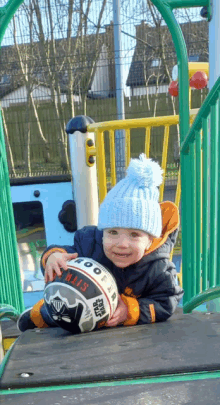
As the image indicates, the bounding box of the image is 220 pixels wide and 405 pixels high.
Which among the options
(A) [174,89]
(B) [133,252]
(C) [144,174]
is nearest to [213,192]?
(C) [144,174]

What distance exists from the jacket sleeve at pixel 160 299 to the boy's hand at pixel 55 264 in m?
0.39

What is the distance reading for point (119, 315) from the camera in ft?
5.52

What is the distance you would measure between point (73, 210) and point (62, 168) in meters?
2.83

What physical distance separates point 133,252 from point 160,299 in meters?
0.27

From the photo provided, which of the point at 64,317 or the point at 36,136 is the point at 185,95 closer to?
the point at 64,317

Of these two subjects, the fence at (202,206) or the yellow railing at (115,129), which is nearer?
the fence at (202,206)

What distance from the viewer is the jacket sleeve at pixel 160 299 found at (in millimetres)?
1729

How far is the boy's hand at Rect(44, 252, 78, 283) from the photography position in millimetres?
1649

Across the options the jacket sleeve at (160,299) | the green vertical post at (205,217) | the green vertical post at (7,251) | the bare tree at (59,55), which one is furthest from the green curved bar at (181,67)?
the bare tree at (59,55)

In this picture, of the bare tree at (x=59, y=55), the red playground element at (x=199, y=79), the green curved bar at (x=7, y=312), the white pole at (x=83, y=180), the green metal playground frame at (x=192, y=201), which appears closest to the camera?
the green metal playground frame at (x=192, y=201)

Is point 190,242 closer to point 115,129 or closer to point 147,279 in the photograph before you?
point 147,279

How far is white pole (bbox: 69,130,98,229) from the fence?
145 centimetres

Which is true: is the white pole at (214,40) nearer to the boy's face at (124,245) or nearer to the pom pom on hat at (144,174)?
the pom pom on hat at (144,174)

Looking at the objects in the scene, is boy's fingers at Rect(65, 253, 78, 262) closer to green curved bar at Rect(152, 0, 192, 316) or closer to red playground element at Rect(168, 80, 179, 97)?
green curved bar at Rect(152, 0, 192, 316)
